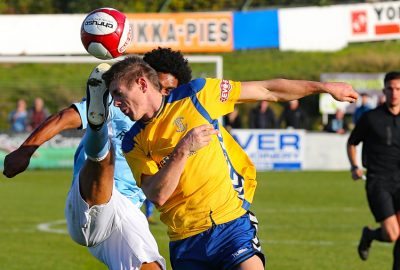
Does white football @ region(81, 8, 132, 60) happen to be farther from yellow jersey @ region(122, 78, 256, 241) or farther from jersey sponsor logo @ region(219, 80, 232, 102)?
jersey sponsor logo @ region(219, 80, 232, 102)

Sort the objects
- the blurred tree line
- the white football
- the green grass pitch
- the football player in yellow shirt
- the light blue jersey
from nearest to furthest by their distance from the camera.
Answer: the football player in yellow shirt, the white football, the light blue jersey, the green grass pitch, the blurred tree line

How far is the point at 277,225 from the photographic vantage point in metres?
15.8

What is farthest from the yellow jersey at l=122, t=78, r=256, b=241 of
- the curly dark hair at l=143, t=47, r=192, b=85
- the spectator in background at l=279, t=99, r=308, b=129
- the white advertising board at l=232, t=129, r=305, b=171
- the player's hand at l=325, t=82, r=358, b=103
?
the spectator in background at l=279, t=99, r=308, b=129

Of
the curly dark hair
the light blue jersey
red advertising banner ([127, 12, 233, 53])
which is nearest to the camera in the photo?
the curly dark hair

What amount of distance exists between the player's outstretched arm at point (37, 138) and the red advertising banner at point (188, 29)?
21.0 metres

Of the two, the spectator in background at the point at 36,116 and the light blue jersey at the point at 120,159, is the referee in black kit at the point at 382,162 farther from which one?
the spectator in background at the point at 36,116

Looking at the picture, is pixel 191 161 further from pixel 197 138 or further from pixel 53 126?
pixel 53 126

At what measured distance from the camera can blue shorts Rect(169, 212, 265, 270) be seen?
20.6ft

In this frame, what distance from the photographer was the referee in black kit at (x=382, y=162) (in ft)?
37.1

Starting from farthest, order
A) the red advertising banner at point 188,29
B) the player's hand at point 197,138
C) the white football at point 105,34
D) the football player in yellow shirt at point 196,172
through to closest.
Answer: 1. the red advertising banner at point 188,29
2. the white football at point 105,34
3. the football player in yellow shirt at point 196,172
4. the player's hand at point 197,138

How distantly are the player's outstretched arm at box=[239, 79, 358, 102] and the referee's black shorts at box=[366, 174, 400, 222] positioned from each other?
497cm

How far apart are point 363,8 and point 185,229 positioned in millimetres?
27726

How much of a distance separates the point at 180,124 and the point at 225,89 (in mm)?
412

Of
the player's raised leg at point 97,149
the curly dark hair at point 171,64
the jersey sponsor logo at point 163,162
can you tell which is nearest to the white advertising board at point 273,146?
the curly dark hair at point 171,64
